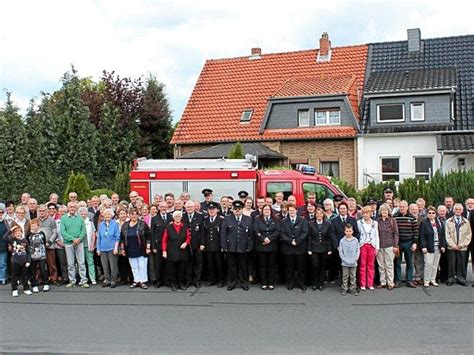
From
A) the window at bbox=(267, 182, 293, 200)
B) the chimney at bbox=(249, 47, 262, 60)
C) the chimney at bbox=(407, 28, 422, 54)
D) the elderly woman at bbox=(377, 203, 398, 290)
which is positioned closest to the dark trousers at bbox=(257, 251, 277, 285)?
the elderly woman at bbox=(377, 203, 398, 290)

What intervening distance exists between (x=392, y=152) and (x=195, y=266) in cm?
1500

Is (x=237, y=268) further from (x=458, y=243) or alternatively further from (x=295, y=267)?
(x=458, y=243)

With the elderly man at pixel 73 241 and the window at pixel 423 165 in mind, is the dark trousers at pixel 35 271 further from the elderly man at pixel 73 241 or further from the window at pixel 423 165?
the window at pixel 423 165

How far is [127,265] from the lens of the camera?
1184 cm

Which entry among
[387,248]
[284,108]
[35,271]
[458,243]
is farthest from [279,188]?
[284,108]

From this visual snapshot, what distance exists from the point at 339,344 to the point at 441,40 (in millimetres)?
24064

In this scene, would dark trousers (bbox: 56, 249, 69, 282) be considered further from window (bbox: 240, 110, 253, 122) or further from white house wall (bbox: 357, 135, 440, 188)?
window (bbox: 240, 110, 253, 122)

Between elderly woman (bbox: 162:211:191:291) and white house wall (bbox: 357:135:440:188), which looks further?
white house wall (bbox: 357:135:440:188)

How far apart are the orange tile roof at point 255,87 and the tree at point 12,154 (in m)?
7.57

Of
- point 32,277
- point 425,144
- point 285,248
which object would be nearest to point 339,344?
point 285,248

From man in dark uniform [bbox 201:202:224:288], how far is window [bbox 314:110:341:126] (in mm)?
14718

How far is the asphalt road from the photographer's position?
24.7ft

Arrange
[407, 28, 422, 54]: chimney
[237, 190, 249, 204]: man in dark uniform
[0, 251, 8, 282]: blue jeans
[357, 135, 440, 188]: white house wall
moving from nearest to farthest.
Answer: [0, 251, 8, 282]: blue jeans → [237, 190, 249, 204]: man in dark uniform → [357, 135, 440, 188]: white house wall → [407, 28, 422, 54]: chimney

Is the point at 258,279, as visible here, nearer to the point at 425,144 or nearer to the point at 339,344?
the point at 339,344
